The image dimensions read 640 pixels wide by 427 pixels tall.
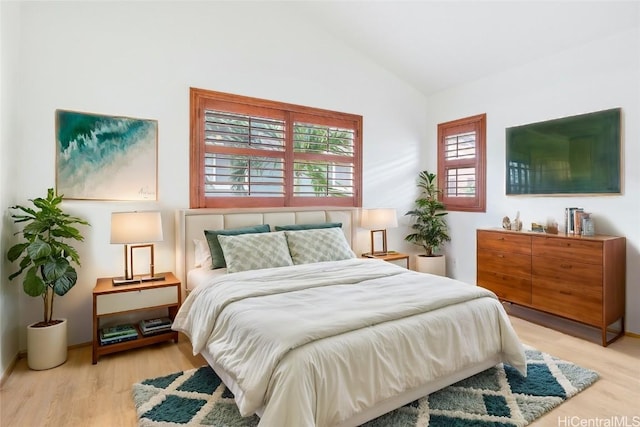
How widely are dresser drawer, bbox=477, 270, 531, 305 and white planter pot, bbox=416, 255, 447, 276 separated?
68 cm

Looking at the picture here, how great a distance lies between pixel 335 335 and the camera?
179cm

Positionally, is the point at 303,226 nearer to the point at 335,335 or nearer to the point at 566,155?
the point at 335,335

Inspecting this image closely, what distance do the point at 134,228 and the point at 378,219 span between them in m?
2.63

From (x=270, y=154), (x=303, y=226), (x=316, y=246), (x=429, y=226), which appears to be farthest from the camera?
(x=429, y=226)

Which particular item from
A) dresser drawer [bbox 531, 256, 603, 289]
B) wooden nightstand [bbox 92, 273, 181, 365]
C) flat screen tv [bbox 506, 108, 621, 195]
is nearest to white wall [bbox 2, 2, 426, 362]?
wooden nightstand [bbox 92, 273, 181, 365]

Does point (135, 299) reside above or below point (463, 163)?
below

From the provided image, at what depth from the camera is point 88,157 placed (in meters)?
3.06

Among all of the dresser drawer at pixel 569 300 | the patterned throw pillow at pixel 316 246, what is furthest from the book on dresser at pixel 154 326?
the dresser drawer at pixel 569 300

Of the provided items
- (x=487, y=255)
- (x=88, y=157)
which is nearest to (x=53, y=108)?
(x=88, y=157)

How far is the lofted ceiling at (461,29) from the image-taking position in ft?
10.4

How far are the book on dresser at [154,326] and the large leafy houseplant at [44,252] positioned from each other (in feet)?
2.10

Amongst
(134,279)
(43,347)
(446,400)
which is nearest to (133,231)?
(134,279)

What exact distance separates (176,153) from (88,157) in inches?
28.4

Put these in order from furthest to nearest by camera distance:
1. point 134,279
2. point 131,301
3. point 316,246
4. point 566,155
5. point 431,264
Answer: point 431,264, point 566,155, point 316,246, point 134,279, point 131,301
